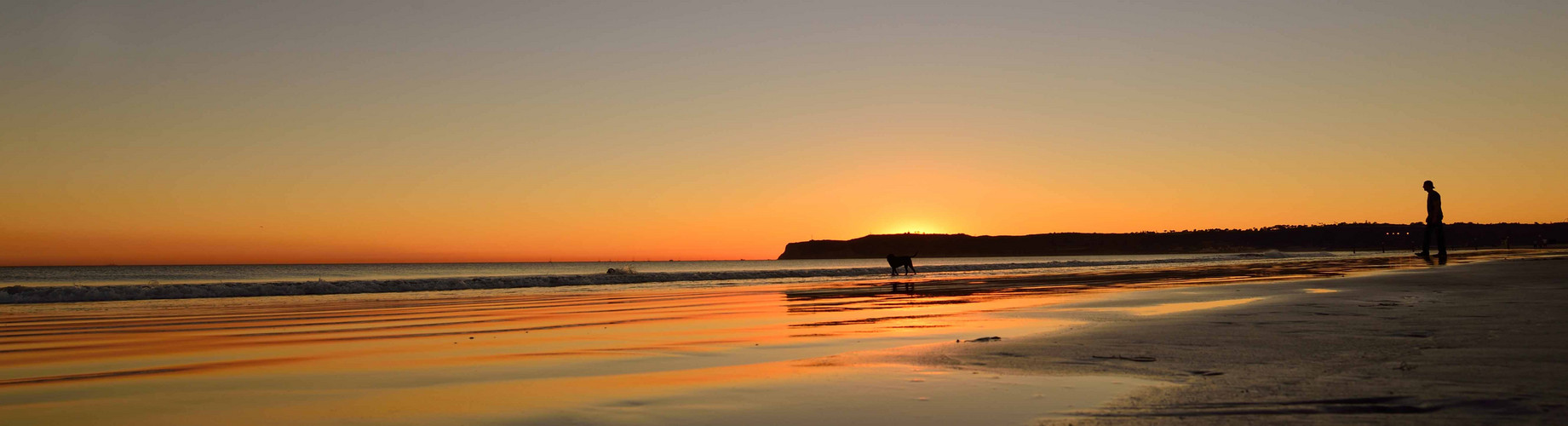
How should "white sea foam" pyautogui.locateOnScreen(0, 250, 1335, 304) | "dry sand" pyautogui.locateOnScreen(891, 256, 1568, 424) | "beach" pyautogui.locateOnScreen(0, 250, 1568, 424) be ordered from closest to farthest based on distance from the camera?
"dry sand" pyautogui.locateOnScreen(891, 256, 1568, 424)
"beach" pyautogui.locateOnScreen(0, 250, 1568, 424)
"white sea foam" pyautogui.locateOnScreen(0, 250, 1335, 304)

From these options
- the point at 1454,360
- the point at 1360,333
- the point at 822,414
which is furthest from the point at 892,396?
the point at 1360,333

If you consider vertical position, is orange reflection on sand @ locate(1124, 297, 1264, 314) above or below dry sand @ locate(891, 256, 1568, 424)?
below

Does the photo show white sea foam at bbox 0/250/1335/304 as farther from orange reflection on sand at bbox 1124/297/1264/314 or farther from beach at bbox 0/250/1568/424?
orange reflection on sand at bbox 1124/297/1264/314

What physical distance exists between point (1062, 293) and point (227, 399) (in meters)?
14.9

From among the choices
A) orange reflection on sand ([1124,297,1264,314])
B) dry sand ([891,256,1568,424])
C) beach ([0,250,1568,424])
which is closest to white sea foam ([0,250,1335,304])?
beach ([0,250,1568,424])

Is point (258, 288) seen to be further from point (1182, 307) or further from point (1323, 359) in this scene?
point (1323, 359)

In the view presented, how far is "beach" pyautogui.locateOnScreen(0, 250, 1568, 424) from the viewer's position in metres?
4.14

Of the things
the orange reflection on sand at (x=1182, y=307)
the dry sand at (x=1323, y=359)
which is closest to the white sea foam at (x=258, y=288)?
the orange reflection on sand at (x=1182, y=307)

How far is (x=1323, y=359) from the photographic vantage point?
17.8 feet

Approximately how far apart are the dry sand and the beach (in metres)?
0.02

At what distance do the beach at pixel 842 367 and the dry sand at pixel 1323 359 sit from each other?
24mm

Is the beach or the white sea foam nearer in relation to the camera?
the beach

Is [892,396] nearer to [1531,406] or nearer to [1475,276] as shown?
[1531,406]

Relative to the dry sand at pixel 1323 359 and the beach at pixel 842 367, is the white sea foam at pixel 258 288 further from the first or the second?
the dry sand at pixel 1323 359
